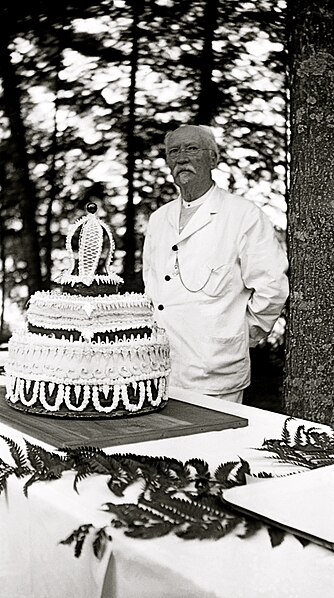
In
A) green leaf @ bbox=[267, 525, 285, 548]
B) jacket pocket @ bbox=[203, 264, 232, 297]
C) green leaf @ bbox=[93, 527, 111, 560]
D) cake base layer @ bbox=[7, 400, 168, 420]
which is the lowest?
jacket pocket @ bbox=[203, 264, 232, 297]

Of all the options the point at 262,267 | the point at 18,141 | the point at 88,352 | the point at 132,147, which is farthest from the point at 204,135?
the point at 88,352

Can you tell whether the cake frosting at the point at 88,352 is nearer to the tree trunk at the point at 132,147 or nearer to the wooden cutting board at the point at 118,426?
the wooden cutting board at the point at 118,426

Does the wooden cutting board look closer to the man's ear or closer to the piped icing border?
the piped icing border

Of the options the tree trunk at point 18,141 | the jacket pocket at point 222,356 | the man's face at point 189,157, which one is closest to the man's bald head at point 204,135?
the man's face at point 189,157

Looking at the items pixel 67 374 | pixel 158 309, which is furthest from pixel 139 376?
pixel 158 309

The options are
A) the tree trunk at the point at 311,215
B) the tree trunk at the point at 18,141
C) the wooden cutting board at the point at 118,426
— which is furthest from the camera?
the tree trunk at the point at 18,141

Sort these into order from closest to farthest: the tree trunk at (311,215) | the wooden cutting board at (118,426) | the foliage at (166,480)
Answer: the foliage at (166,480), the wooden cutting board at (118,426), the tree trunk at (311,215)

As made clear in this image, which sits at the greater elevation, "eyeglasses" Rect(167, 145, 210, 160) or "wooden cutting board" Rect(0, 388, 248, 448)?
"eyeglasses" Rect(167, 145, 210, 160)

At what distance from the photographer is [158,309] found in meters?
2.78

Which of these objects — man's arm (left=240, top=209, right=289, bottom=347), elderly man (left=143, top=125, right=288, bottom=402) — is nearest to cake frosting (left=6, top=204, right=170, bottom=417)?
elderly man (left=143, top=125, right=288, bottom=402)

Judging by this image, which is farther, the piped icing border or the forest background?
the forest background

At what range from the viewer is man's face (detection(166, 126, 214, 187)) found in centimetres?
284

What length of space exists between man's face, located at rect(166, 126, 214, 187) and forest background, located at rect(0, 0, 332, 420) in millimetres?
937

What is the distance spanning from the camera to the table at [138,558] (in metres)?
0.94
